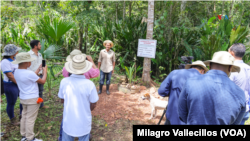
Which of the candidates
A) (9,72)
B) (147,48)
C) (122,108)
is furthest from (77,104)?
(147,48)

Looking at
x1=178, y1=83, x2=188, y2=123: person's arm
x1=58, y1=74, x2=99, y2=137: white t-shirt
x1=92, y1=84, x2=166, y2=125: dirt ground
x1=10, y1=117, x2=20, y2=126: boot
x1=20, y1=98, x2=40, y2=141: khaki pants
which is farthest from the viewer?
x1=92, y1=84, x2=166, y2=125: dirt ground

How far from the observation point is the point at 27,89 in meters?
2.60

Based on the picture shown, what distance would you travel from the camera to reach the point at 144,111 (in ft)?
14.3

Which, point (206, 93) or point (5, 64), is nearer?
point (206, 93)

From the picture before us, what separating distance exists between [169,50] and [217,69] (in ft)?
17.4

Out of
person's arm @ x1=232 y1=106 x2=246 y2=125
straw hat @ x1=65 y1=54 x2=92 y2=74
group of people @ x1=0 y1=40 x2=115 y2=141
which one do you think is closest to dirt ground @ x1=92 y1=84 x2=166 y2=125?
group of people @ x1=0 y1=40 x2=115 y2=141

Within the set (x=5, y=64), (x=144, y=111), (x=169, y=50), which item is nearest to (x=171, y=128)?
(x=144, y=111)

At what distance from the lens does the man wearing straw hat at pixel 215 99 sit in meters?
1.43

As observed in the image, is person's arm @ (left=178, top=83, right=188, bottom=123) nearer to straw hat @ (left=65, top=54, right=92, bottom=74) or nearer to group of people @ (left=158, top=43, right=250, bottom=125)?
group of people @ (left=158, top=43, right=250, bottom=125)

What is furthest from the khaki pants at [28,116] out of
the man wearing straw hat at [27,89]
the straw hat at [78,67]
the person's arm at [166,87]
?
the person's arm at [166,87]

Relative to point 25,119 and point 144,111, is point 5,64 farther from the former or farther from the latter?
point 144,111

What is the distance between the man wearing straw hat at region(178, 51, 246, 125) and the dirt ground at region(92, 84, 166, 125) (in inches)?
96.4

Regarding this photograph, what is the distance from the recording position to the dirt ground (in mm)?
3986

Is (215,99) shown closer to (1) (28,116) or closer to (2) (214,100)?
(2) (214,100)
